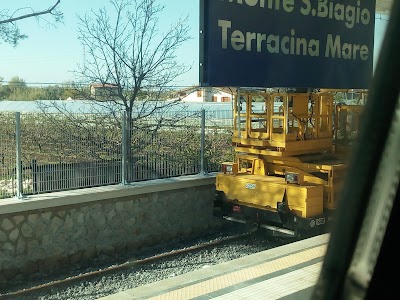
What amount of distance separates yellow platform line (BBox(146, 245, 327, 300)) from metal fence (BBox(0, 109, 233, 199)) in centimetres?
455

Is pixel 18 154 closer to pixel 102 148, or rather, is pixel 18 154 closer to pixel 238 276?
pixel 102 148

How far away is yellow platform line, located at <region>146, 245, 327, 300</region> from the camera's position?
462 centimetres

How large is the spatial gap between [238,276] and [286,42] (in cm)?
366

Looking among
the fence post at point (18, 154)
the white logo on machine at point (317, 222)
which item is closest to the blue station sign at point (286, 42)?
the white logo on machine at point (317, 222)

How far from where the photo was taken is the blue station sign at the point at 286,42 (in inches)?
268

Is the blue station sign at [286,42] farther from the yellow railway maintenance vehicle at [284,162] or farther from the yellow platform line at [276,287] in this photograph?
the yellow platform line at [276,287]

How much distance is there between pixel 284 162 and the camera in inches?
393

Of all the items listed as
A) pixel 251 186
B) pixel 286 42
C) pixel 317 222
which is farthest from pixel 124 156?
pixel 286 42

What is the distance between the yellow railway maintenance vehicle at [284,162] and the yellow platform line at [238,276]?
10.5 ft

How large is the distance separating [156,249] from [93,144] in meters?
2.22

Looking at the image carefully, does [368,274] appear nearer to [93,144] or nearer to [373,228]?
[373,228]

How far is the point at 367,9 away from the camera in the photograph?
8328mm

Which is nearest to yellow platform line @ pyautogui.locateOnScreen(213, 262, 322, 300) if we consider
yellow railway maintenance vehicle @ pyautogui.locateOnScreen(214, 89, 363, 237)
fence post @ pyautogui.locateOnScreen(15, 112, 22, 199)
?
yellow railway maintenance vehicle @ pyautogui.locateOnScreen(214, 89, 363, 237)

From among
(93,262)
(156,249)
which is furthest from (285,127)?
(93,262)
